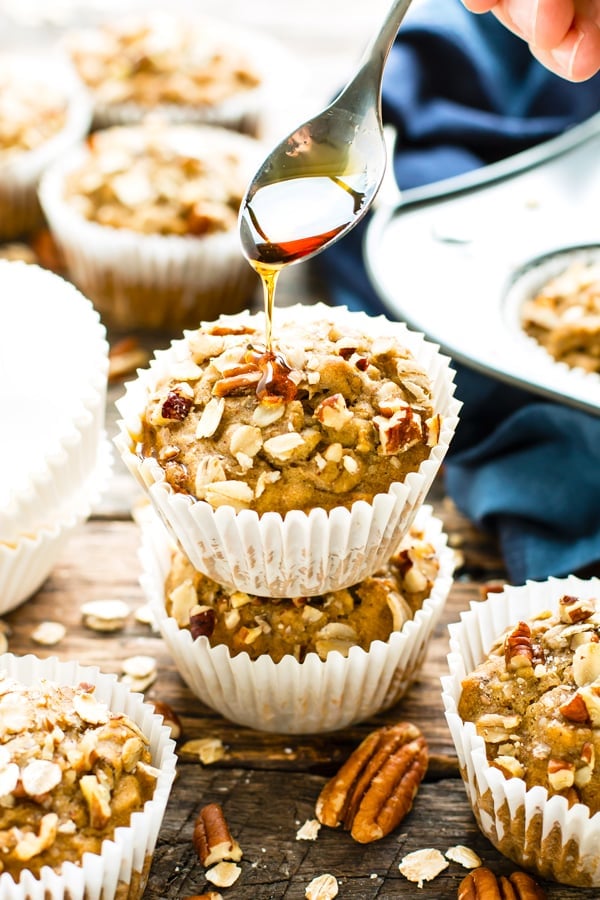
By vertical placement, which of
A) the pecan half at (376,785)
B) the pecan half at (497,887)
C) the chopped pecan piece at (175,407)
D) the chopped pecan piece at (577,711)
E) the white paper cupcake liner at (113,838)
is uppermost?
the chopped pecan piece at (175,407)

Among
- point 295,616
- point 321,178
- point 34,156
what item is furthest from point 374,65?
point 34,156

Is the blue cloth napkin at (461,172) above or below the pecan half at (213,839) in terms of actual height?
above

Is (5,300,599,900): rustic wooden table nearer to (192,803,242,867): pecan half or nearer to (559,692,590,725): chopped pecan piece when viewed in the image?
(192,803,242,867): pecan half

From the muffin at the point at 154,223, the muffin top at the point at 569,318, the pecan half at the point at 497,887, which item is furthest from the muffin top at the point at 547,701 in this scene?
the muffin at the point at 154,223

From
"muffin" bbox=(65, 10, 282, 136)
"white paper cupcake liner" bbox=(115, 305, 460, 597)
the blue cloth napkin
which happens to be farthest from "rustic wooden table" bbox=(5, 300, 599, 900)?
"muffin" bbox=(65, 10, 282, 136)

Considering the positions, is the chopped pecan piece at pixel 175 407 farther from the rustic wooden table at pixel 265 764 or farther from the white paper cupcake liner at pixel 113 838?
the rustic wooden table at pixel 265 764

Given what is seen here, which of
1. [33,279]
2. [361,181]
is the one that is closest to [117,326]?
[33,279]

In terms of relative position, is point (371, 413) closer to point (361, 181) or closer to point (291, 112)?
point (361, 181)

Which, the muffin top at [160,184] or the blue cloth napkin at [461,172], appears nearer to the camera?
the blue cloth napkin at [461,172]
